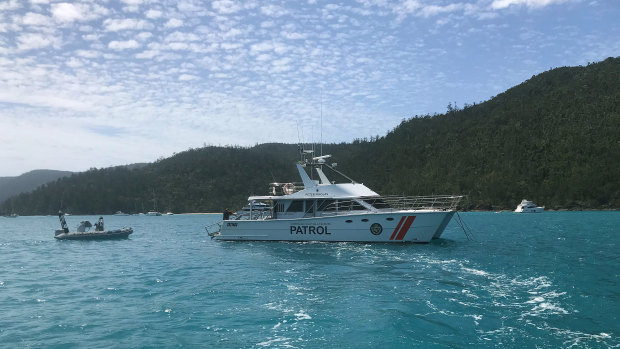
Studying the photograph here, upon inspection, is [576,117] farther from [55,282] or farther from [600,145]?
[55,282]

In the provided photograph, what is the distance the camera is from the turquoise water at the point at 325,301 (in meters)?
10.2

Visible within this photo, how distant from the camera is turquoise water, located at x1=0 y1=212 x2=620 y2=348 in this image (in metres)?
10.2

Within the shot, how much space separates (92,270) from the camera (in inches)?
873

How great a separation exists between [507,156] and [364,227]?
112 meters

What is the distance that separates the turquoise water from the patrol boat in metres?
3.19

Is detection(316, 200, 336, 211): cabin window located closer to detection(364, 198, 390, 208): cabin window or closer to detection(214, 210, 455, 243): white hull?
detection(214, 210, 455, 243): white hull

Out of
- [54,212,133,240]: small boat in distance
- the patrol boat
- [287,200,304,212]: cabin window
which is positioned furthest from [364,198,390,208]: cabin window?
[54,212,133,240]: small boat in distance

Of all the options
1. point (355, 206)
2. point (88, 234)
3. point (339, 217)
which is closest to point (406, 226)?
point (355, 206)

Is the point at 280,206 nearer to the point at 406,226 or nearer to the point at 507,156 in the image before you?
the point at 406,226

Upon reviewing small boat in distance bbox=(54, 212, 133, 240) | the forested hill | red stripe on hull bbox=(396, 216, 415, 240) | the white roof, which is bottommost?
small boat in distance bbox=(54, 212, 133, 240)

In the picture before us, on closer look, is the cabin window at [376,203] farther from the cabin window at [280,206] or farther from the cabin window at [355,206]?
the cabin window at [280,206]

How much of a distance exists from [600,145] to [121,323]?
120123 millimetres

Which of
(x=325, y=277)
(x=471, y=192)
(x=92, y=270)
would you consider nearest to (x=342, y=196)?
(x=325, y=277)

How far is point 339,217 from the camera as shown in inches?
1137
